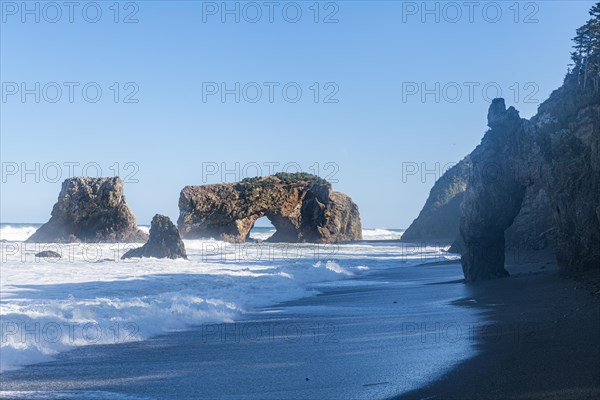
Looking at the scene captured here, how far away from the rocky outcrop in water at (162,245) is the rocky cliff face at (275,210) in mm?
33757

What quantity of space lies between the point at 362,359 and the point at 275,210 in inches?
2605

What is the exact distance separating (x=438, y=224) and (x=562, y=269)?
6463 cm

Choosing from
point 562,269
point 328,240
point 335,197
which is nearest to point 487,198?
point 562,269

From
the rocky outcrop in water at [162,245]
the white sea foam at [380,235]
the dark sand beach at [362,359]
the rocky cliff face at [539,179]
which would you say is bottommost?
the white sea foam at [380,235]

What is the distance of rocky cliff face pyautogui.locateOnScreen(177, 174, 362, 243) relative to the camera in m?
69.1

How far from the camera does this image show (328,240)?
7381 cm

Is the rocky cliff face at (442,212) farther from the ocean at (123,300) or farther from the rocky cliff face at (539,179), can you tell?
the rocky cliff face at (539,179)

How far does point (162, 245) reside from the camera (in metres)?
31.1

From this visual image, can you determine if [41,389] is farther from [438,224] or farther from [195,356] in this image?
[438,224]

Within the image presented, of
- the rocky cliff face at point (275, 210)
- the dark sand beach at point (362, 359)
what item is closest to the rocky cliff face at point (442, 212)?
the rocky cliff face at point (275, 210)

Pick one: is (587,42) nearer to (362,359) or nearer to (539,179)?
(539,179)

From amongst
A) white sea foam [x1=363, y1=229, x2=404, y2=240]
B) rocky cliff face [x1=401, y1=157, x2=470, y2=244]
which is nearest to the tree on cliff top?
rocky cliff face [x1=401, y1=157, x2=470, y2=244]

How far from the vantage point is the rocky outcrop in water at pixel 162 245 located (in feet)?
102

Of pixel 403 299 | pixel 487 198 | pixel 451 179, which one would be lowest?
pixel 403 299
